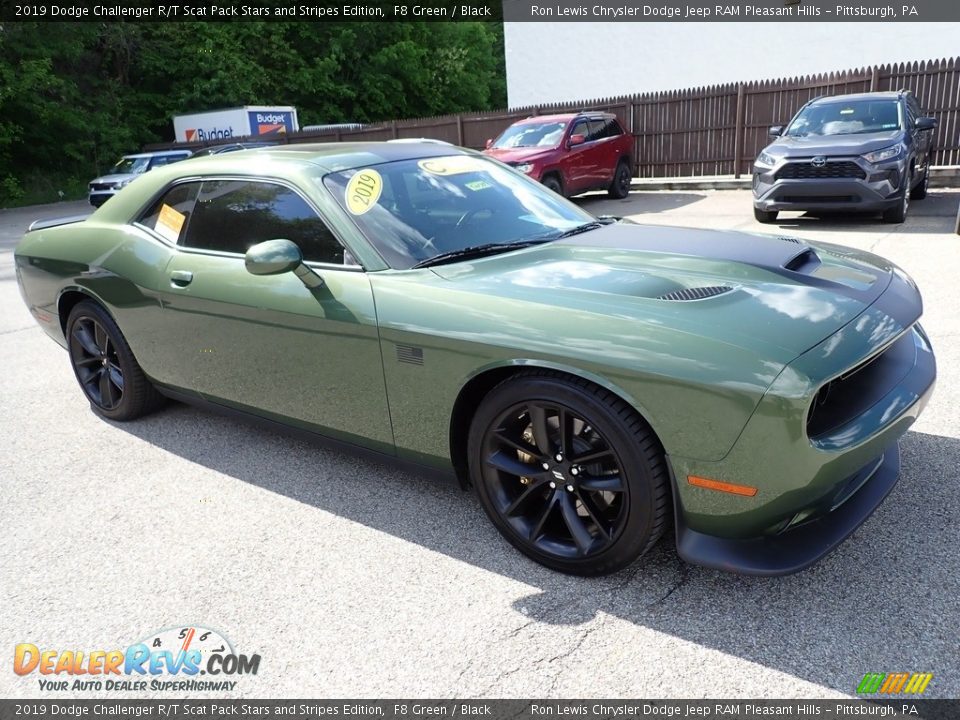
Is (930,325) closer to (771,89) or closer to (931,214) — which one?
(931,214)

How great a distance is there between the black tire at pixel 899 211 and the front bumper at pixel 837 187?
0.08 metres

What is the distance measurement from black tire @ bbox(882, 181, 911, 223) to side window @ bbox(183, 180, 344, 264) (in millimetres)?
8385

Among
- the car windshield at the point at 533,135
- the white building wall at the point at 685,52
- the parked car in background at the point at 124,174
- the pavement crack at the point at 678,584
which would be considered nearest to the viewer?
the pavement crack at the point at 678,584

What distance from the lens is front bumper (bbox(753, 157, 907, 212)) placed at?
894cm

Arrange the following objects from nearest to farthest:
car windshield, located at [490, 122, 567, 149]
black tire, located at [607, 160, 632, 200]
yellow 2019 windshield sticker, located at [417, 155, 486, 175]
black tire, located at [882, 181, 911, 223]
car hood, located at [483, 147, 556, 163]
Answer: yellow 2019 windshield sticker, located at [417, 155, 486, 175]
black tire, located at [882, 181, 911, 223]
car hood, located at [483, 147, 556, 163]
car windshield, located at [490, 122, 567, 149]
black tire, located at [607, 160, 632, 200]

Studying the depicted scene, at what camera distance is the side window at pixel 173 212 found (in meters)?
3.76

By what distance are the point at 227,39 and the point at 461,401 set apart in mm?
35858

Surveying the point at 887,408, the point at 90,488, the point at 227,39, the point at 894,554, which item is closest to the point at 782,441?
the point at 887,408

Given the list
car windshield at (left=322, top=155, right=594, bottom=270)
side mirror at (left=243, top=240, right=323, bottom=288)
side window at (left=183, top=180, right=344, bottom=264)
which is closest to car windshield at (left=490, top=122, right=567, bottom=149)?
car windshield at (left=322, top=155, right=594, bottom=270)

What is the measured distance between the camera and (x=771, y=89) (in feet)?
49.9

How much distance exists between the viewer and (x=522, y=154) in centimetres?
1254

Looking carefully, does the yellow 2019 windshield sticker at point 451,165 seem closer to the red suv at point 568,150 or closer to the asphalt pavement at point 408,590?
the asphalt pavement at point 408,590

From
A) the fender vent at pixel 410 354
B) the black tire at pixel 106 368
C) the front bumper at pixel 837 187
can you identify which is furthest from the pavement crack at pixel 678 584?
the front bumper at pixel 837 187

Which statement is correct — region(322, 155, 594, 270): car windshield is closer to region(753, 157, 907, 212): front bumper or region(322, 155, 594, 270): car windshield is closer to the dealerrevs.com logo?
the dealerrevs.com logo
